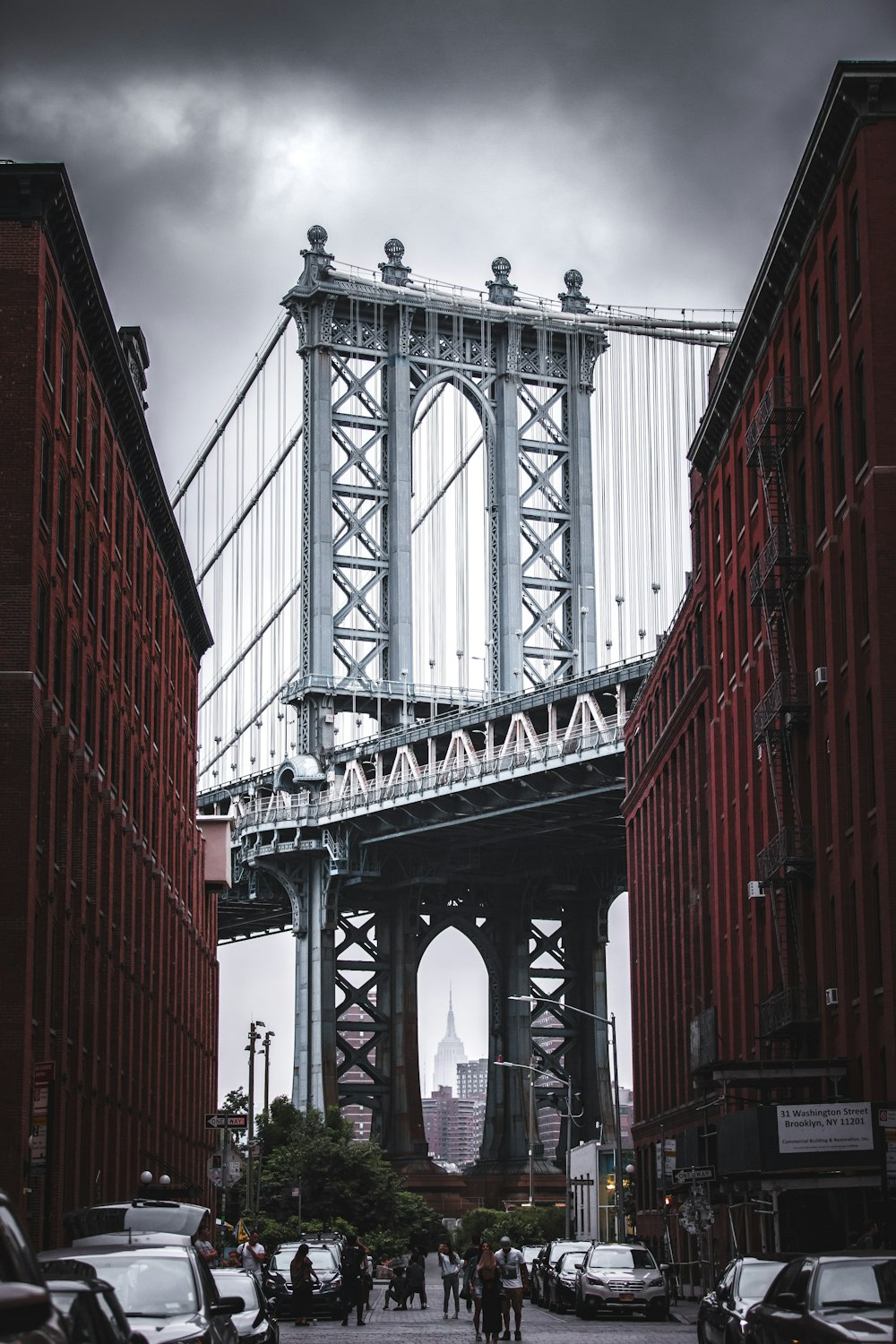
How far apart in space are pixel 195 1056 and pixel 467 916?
152ft

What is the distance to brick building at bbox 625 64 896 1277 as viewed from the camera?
38.5 m

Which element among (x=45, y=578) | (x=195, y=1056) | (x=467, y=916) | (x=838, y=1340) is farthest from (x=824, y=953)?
(x=467, y=916)

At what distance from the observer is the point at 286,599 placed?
383 feet

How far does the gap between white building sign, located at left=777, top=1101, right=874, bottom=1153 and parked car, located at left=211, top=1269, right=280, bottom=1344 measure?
39.7ft

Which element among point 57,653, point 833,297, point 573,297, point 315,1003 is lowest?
point 315,1003

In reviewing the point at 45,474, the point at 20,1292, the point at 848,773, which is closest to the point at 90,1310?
the point at 20,1292

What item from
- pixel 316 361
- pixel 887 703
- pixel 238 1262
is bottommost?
pixel 238 1262

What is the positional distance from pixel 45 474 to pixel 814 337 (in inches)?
628

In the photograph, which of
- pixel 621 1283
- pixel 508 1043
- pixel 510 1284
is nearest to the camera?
pixel 510 1284

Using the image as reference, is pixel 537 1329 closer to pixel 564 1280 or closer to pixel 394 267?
pixel 564 1280

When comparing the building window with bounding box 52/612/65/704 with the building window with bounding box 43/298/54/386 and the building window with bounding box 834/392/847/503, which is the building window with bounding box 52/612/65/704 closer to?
the building window with bounding box 43/298/54/386

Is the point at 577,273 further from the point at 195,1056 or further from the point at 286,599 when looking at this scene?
the point at 195,1056

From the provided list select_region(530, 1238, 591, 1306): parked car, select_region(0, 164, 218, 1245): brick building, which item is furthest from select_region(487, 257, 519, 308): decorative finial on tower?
select_region(530, 1238, 591, 1306): parked car

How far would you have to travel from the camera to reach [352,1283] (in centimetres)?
4434
